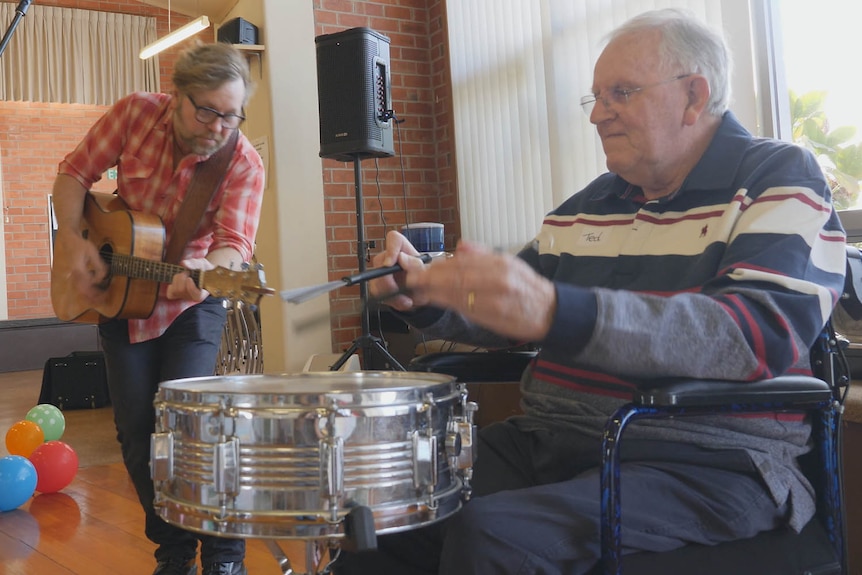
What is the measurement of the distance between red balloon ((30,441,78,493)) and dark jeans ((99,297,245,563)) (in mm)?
1520

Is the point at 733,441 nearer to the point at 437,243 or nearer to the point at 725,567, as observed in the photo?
the point at 725,567

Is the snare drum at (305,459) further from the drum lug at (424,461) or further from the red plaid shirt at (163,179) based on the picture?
the red plaid shirt at (163,179)

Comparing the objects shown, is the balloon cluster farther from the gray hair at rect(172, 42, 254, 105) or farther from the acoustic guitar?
the gray hair at rect(172, 42, 254, 105)

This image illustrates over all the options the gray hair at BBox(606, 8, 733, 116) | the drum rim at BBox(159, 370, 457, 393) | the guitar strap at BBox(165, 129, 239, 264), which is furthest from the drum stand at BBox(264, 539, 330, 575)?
the guitar strap at BBox(165, 129, 239, 264)

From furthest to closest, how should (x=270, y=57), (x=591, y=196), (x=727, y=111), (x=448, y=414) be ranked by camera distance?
(x=270, y=57) < (x=591, y=196) < (x=727, y=111) < (x=448, y=414)

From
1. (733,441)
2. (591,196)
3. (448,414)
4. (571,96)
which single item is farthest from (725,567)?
(571,96)

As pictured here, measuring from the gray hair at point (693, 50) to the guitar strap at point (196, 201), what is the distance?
1139mm

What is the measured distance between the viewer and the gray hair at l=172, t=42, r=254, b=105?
2102mm

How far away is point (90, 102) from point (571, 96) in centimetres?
651

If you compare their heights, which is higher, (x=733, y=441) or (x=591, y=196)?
(x=591, y=196)

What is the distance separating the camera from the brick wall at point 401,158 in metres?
4.94

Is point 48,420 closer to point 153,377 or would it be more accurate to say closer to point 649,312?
point 153,377

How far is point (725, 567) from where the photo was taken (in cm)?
113

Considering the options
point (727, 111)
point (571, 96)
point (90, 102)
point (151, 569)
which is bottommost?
point (151, 569)
